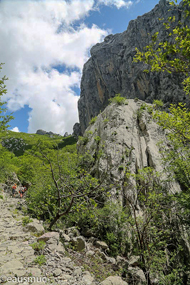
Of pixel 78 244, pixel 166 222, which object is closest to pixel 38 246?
pixel 78 244

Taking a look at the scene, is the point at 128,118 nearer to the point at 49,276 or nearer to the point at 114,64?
the point at 49,276

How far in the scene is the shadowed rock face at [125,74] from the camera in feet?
181

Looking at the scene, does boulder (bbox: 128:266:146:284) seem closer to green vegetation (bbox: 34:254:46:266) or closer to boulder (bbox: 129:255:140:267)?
boulder (bbox: 129:255:140:267)

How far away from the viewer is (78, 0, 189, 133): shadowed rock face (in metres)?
55.3

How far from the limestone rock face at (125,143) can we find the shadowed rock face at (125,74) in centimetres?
3339

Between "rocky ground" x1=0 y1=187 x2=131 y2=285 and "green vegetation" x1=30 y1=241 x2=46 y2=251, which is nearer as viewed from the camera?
"rocky ground" x1=0 y1=187 x2=131 y2=285

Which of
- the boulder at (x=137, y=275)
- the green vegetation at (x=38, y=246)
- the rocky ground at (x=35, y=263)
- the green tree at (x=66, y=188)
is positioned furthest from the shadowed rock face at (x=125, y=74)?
the green vegetation at (x=38, y=246)

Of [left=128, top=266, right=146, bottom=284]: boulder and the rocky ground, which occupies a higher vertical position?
the rocky ground

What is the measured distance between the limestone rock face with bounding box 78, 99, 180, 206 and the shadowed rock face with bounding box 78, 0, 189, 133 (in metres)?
→ 33.4

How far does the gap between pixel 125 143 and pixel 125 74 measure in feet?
196

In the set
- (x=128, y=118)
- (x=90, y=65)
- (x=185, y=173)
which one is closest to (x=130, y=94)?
(x=90, y=65)

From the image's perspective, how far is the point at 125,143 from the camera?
1886cm

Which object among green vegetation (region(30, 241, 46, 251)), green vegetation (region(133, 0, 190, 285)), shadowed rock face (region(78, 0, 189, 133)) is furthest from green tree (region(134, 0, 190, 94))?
shadowed rock face (region(78, 0, 189, 133))

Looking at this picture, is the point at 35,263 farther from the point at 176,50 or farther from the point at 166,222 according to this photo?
the point at 166,222
